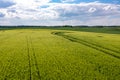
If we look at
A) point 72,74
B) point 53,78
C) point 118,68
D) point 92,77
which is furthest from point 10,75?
point 118,68

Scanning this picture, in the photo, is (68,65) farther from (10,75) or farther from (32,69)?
(10,75)

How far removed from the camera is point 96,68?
2220cm

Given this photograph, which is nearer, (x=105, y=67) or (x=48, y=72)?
(x=48, y=72)

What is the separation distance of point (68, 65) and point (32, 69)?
14.1 ft

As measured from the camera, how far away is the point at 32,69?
833 inches

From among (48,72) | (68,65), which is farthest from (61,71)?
(68,65)

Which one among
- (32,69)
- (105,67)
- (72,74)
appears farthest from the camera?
(105,67)

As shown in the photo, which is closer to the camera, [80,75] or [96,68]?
[80,75]

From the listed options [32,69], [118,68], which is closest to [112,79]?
[118,68]

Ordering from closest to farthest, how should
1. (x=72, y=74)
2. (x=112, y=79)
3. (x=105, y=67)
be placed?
1. (x=112, y=79)
2. (x=72, y=74)
3. (x=105, y=67)

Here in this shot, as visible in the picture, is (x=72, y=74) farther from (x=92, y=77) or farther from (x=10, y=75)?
(x=10, y=75)

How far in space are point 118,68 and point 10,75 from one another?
36.0 ft

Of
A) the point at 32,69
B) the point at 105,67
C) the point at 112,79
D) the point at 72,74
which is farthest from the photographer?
the point at 105,67

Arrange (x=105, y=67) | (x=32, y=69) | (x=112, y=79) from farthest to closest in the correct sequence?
(x=105, y=67) < (x=32, y=69) < (x=112, y=79)
